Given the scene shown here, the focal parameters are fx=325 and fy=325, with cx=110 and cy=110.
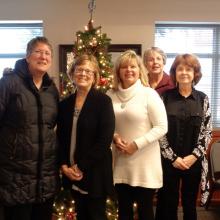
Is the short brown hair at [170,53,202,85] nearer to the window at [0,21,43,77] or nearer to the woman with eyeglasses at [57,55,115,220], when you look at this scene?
the woman with eyeglasses at [57,55,115,220]

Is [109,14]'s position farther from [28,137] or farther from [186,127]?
[28,137]

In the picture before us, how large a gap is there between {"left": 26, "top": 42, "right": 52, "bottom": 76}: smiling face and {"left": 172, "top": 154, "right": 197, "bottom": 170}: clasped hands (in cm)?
110

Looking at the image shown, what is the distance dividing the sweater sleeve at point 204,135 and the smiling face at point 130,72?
61 cm

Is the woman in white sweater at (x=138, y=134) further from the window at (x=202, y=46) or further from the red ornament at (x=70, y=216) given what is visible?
the window at (x=202, y=46)

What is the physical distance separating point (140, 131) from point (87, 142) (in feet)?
1.19

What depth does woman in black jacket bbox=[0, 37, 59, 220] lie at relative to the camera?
5.90ft

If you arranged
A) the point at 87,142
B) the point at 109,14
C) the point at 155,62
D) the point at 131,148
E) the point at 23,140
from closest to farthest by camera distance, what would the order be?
the point at 23,140 < the point at 87,142 < the point at 131,148 < the point at 155,62 < the point at 109,14

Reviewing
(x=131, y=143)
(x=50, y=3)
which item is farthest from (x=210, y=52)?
(x=131, y=143)

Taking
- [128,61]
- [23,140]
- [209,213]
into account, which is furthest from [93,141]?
[209,213]

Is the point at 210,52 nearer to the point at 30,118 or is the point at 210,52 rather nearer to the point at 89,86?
the point at 89,86

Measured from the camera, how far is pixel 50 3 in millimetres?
4031

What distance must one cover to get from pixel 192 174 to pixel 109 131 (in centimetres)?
78

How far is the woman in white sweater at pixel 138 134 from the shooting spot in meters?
2.05

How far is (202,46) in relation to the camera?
4.34 meters
